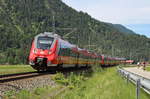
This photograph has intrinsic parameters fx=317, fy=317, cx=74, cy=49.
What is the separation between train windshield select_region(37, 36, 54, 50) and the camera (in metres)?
26.7

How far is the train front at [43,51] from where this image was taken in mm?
26189

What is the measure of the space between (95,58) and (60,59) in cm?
3104

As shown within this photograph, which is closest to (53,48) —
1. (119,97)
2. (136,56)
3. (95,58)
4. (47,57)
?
(47,57)

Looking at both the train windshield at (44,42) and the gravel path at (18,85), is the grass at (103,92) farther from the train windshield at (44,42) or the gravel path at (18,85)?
the train windshield at (44,42)

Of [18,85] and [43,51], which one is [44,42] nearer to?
[43,51]

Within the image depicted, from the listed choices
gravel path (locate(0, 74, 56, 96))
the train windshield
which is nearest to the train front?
the train windshield

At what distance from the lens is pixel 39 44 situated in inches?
1057

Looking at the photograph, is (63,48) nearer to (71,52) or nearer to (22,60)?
(71,52)

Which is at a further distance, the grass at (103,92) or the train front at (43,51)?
the train front at (43,51)

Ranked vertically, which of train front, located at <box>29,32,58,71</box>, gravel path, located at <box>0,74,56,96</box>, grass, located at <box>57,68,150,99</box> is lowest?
grass, located at <box>57,68,150,99</box>

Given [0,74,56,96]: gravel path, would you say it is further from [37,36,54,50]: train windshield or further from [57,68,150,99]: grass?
[37,36,54,50]: train windshield

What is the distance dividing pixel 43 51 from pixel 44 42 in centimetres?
89

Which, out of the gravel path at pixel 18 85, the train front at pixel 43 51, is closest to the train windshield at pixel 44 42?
the train front at pixel 43 51

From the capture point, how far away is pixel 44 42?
2688 centimetres
